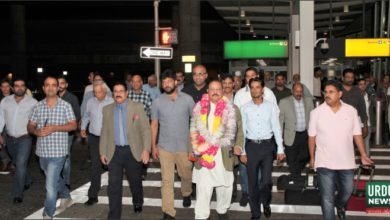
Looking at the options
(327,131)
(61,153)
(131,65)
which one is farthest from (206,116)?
(131,65)

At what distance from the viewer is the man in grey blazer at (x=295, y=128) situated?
8.26m

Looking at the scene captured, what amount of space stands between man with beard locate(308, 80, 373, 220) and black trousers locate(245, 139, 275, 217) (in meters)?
0.92

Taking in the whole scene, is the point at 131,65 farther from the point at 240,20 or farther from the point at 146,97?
the point at 146,97

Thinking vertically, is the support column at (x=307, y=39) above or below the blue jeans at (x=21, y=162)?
above

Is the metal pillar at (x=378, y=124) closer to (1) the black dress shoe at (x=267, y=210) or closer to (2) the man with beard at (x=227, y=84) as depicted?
(2) the man with beard at (x=227, y=84)

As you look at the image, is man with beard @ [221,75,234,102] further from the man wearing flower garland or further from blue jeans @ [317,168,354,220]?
blue jeans @ [317,168,354,220]

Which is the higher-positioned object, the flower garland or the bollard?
the flower garland

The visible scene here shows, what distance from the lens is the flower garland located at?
6.46 metres

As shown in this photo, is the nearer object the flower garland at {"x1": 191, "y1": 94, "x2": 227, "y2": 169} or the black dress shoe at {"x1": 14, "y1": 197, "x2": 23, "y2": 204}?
the flower garland at {"x1": 191, "y1": 94, "x2": 227, "y2": 169}

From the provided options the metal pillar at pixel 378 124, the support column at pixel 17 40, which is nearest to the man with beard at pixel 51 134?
the metal pillar at pixel 378 124

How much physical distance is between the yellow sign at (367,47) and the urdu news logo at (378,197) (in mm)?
12609

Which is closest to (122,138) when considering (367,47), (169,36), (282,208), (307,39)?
(282,208)

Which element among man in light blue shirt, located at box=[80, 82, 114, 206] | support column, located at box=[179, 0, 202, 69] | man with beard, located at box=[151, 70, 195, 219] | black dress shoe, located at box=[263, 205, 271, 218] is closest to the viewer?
man with beard, located at box=[151, 70, 195, 219]

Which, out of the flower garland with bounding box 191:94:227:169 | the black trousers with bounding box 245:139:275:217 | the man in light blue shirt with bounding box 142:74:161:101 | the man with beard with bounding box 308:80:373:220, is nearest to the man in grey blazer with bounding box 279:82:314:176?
the black trousers with bounding box 245:139:275:217
